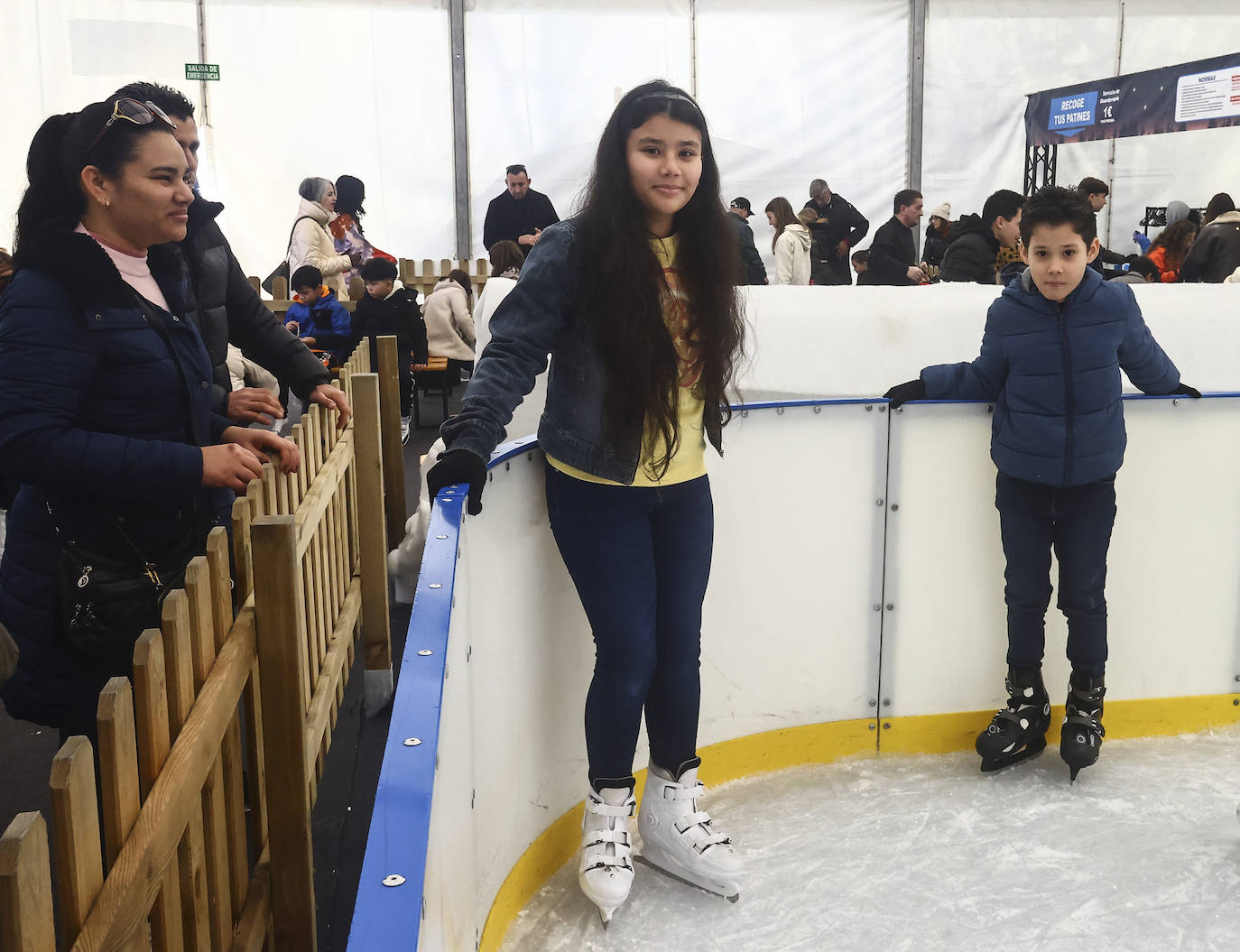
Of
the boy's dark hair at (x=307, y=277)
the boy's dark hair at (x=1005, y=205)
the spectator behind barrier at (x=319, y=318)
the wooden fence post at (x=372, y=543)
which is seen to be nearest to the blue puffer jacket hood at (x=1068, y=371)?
the wooden fence post at (x=372, y=543)

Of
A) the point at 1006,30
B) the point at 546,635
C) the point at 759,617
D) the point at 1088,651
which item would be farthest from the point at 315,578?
the point at 1006,30

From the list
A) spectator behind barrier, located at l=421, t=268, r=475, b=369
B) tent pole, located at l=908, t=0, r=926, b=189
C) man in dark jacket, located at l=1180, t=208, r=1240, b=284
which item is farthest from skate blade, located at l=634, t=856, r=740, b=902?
tent pole, located at l=908, t=0, r=926, b=189

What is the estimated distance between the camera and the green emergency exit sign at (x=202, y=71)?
10.2 m

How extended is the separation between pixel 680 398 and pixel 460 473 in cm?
47

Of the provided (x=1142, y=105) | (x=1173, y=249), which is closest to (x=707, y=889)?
(x=1173, y=249)

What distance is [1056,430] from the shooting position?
2723 mm

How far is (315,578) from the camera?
8.80 ft

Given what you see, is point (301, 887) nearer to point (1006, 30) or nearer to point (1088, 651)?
point (1088, 651)

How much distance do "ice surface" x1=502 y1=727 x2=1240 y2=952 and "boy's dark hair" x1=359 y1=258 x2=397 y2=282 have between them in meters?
4.83

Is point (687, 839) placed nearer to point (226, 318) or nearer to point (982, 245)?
point (226, 318)

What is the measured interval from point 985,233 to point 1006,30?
717 centimetres

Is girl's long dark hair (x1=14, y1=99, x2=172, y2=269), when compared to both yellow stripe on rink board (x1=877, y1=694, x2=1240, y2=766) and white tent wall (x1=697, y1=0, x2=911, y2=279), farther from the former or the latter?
white tent wall (x1=697, y1=0, x2=911, y2=279)

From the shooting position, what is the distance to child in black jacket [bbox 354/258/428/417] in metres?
7.00

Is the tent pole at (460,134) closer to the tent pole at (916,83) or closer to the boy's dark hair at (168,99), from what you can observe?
the tent pole at (916,83)
